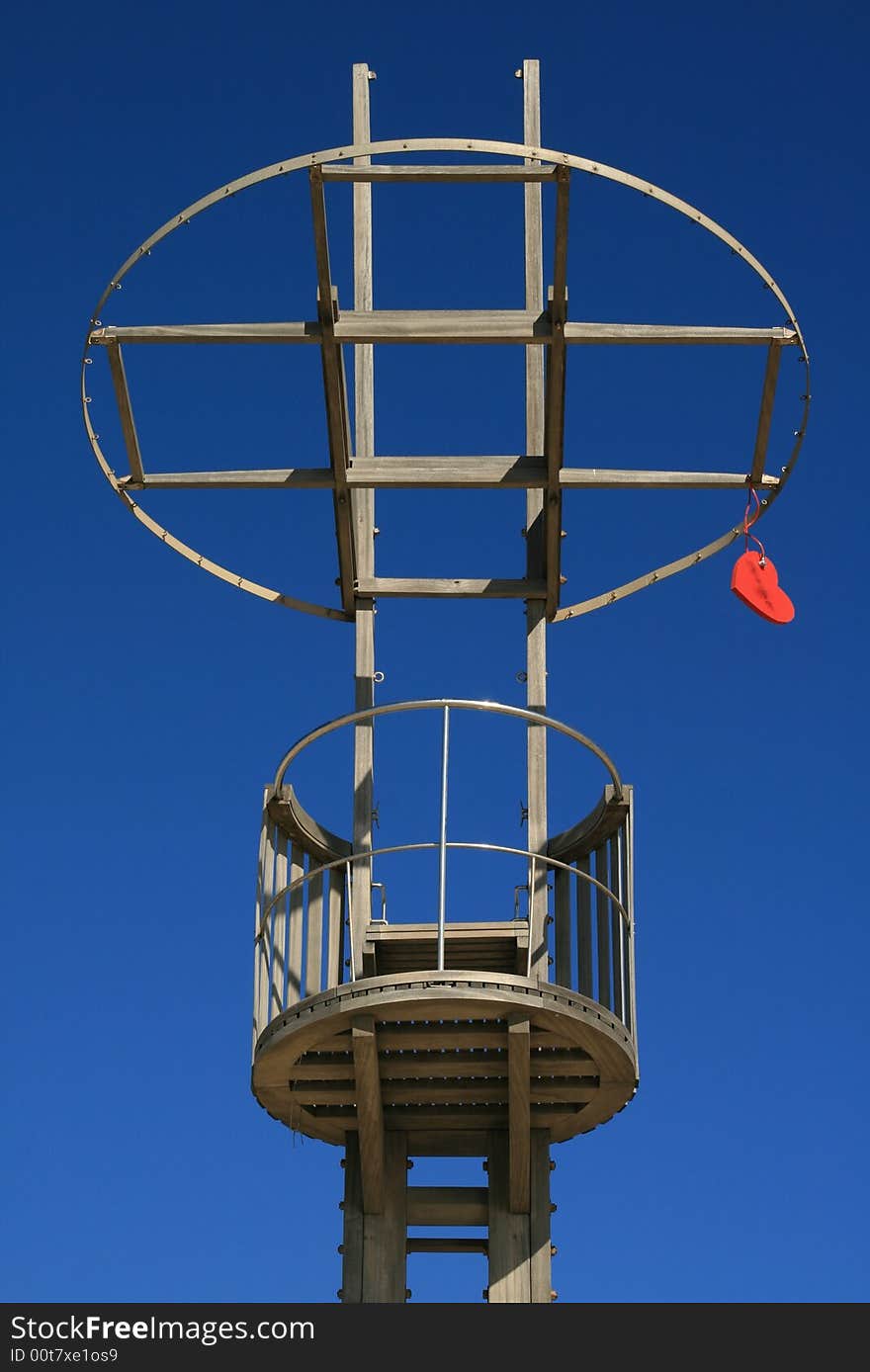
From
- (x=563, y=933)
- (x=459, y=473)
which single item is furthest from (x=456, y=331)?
(x=563, y=933)

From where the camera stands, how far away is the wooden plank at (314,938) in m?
15.1

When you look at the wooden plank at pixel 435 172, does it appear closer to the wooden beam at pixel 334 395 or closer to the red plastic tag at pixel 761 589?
the wooden beam at pixel 334 395

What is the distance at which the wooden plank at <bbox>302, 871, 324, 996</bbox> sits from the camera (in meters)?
15.1

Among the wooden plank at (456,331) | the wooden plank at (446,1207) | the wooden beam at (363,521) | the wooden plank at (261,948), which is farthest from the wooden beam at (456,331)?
the wooden plank at (446,1207)

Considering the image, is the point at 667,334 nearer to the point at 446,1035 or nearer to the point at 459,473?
the point at 459,473

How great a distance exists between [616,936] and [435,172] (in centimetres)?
489

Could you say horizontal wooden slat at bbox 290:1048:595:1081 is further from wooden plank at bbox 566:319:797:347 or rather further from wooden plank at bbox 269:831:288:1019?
wooden plank at bbox 566:319:797:347

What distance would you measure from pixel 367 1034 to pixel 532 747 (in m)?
2.73

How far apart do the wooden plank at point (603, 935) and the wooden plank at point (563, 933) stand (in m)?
0.24

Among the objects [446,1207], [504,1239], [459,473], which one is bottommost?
[504,1239]

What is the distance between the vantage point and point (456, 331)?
1508 centimetres

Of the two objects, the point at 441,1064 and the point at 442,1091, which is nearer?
the point at 441,1064

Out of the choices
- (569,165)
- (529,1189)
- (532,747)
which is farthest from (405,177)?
(529,1189)

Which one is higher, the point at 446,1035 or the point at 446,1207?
the point at 446,1035
